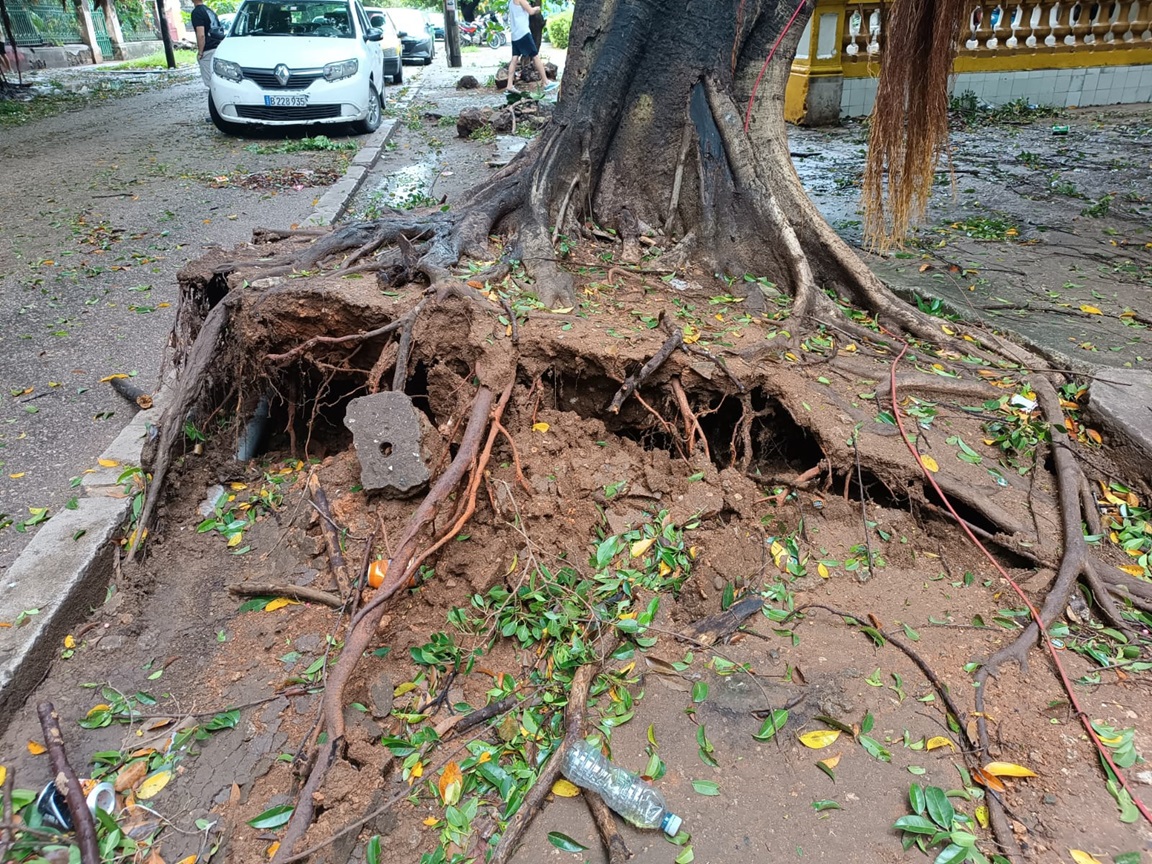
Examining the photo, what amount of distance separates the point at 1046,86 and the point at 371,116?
33.5 ft

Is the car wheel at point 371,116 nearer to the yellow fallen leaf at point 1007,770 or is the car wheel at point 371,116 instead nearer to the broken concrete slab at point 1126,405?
the broken concrete slab at point 1126,405

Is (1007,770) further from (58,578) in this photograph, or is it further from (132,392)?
(132,392)

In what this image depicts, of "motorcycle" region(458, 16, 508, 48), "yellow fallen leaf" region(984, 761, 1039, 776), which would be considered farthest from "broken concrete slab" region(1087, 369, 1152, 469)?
"motorcycle" region(458, 16, 508, 48)

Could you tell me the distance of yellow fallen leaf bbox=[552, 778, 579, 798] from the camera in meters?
2.12

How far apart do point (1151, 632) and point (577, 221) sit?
3.43m

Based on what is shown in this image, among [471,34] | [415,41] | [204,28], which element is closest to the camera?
[204,28]

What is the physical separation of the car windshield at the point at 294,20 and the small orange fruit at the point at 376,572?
10.7 meters

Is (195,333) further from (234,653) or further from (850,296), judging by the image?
(850,296)

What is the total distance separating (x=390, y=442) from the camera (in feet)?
9.92

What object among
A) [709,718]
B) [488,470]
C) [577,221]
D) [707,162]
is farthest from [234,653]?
[707,162]

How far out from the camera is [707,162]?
14.4 ft

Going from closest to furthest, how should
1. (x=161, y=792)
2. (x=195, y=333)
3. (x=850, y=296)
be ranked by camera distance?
(x=161, y=792)
(x=195, y=333)
(x=850, y=296)

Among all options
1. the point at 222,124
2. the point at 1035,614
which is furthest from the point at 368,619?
the point at 222,124

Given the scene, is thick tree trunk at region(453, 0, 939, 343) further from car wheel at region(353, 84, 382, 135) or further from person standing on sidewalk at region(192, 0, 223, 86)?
person standing on sidewalk at region(192, 0, 223, 86)
